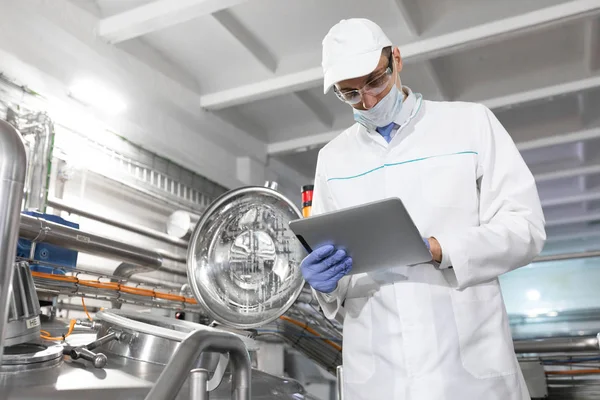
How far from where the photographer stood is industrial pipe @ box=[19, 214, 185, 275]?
1580 mm

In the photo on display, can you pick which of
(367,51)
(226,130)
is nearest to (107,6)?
(226,130)

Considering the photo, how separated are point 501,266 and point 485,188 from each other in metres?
0.18

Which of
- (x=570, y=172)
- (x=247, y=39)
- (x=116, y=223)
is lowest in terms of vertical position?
(x=116, y=223)

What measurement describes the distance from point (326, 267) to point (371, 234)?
0.14 m

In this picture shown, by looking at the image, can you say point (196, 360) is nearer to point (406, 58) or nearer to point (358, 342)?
point (358, 342)

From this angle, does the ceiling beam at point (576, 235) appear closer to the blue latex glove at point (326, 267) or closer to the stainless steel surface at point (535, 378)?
the stainless steel surface at point (535, 378)

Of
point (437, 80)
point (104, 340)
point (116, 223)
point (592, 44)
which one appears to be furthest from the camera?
point (437, 80)

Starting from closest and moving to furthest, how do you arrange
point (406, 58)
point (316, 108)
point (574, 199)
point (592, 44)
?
point (406, 58), point (592, 44), point (316, 108), point (574, 199)

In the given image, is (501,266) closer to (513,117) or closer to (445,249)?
(445,249)

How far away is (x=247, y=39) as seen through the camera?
3.27 m

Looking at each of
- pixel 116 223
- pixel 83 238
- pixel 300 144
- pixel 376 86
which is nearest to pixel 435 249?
pixel 376 86

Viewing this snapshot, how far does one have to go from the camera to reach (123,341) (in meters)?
1.48

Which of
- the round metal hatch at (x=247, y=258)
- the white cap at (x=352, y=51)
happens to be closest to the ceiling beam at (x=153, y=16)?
the round metal hatch at (x=247, y=258)

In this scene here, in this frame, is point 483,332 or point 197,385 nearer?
point 197,385
